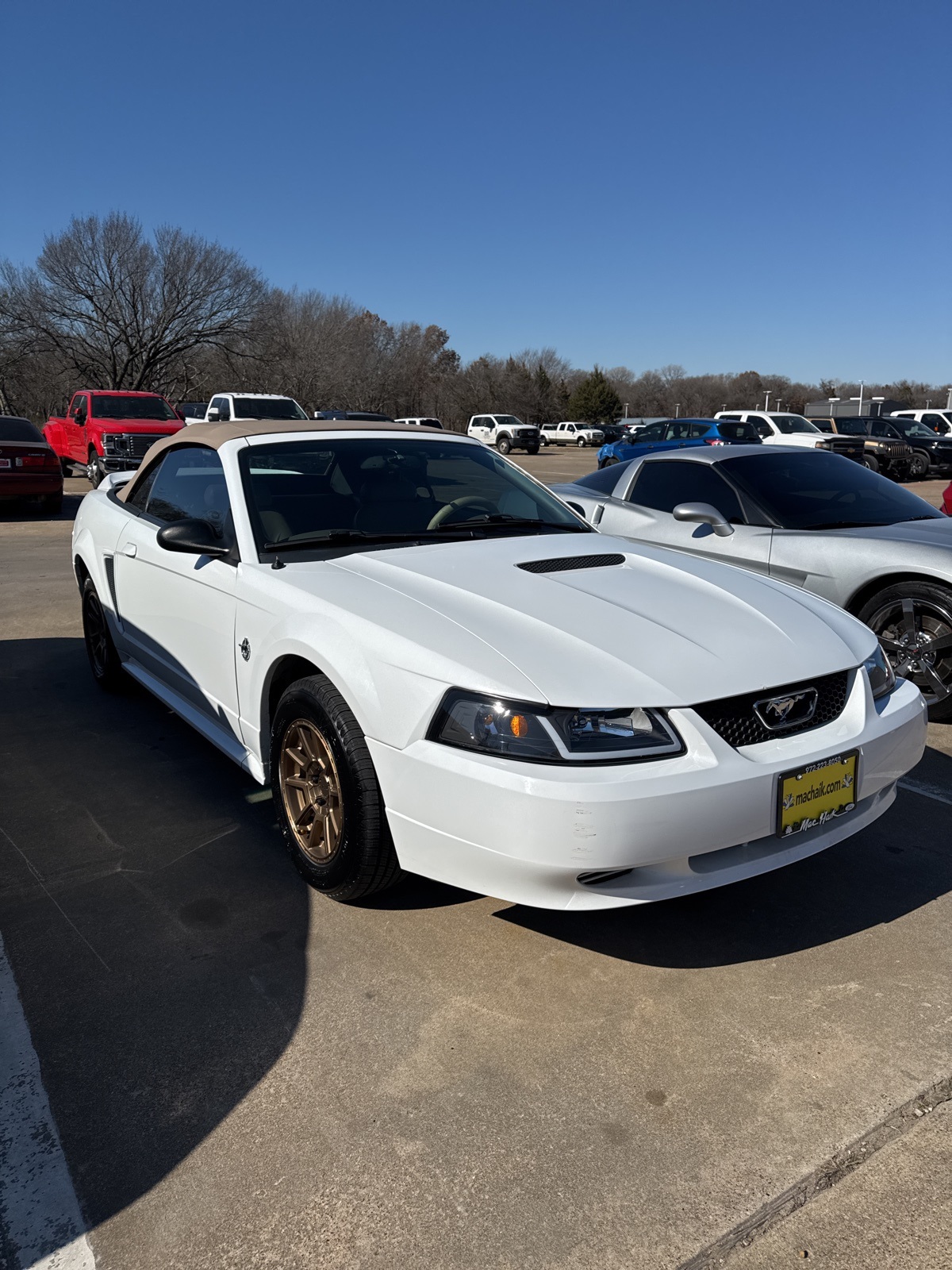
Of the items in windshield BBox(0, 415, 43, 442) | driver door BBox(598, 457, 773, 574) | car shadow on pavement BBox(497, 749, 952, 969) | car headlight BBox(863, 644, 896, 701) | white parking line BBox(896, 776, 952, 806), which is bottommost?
white parking line BBox(896, 776, 952, 806)

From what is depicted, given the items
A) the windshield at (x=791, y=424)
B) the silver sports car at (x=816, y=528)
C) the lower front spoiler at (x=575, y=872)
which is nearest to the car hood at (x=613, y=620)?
the lower front spoiler at (x=575, y=872)

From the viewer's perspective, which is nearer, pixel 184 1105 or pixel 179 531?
pixel 184 1105

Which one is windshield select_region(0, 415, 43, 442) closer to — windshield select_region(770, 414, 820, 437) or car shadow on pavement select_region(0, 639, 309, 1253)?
car shadow on pavement select_region(0, 639, 309, 1253)

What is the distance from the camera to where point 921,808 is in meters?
3.99

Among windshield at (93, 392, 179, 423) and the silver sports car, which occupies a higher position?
windshield at (93, 392, 179, 423)

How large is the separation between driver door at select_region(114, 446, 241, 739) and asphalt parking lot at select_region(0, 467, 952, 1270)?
0.61 m

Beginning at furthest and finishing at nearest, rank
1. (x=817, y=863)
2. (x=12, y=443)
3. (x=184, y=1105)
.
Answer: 1. (x=12, y=443)
2. (x=817, y=863)
3. (x=184, y=1105)

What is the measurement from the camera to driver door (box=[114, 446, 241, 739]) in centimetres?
369

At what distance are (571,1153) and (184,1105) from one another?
921mm

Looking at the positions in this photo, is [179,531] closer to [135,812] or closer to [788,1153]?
[135,812]

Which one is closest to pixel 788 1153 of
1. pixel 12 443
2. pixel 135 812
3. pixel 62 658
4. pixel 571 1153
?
pixel 571 1153

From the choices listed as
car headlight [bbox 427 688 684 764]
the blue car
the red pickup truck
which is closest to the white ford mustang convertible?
car headlight [bbox 427 688 684 764]

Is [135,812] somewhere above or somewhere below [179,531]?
below

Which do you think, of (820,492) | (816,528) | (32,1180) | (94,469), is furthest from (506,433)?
(32,1180)
